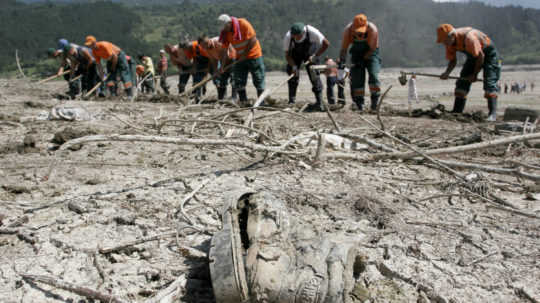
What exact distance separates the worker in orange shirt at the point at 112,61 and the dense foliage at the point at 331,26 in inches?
1737

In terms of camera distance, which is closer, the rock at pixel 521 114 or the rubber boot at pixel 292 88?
the rock at pixel 521 114

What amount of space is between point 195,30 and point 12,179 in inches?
3159

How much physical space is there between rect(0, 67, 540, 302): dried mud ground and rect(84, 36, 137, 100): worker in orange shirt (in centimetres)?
534

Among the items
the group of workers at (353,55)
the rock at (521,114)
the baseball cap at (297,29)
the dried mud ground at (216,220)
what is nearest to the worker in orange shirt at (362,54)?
the group of workers at (353,55)

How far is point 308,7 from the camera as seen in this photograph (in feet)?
287

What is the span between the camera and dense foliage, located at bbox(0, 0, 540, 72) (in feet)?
192

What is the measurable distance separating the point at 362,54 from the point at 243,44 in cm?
188

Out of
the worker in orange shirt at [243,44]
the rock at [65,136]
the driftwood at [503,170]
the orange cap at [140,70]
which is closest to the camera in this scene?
the driftwood at [503,170]

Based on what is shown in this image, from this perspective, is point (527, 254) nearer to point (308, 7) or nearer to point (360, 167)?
point (360, 167)

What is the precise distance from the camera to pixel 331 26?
7238 centimetres

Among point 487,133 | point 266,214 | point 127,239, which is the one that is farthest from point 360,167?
point 487,133

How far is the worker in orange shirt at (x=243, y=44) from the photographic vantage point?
5.28 metres

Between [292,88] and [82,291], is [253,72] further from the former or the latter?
[82,291]

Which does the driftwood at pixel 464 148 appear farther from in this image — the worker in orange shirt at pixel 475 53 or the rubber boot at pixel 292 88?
the rubber boot at pixel 292 88
